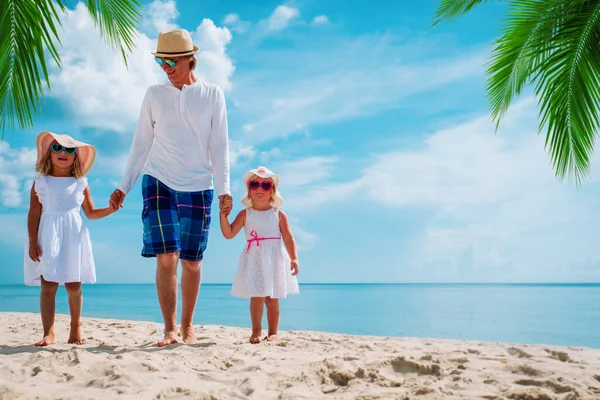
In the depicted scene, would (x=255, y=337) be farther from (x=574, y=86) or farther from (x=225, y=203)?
(x=574, y=86)

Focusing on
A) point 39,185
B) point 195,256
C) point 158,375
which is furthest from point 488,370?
point 39,185

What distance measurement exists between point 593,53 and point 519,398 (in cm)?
514

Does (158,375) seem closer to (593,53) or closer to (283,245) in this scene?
(283,245)

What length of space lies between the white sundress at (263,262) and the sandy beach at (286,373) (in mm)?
492

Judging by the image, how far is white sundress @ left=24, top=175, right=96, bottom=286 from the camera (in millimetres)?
4383

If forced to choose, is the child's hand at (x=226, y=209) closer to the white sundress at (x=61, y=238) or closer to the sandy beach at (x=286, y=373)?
the sandy beach at (x=286, y=373)

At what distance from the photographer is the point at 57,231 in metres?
4.44

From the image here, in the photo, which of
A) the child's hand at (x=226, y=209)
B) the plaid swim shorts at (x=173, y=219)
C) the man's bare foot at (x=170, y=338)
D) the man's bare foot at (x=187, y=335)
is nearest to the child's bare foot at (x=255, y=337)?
the man's bare foot at (x=187, y=335)

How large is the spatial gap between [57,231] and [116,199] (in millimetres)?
575

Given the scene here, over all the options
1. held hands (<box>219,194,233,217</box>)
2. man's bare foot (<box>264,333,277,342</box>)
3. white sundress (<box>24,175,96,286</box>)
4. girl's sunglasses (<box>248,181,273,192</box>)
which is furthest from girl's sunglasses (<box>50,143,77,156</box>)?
→ man's bare foot (<box>264,333,277,342</box>)

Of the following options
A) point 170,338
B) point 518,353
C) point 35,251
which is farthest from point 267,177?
point 518,353

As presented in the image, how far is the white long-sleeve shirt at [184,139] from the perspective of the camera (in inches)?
166

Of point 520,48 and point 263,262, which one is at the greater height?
point 520,48

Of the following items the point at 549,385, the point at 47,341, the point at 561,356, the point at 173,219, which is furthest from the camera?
the point at 47,341
